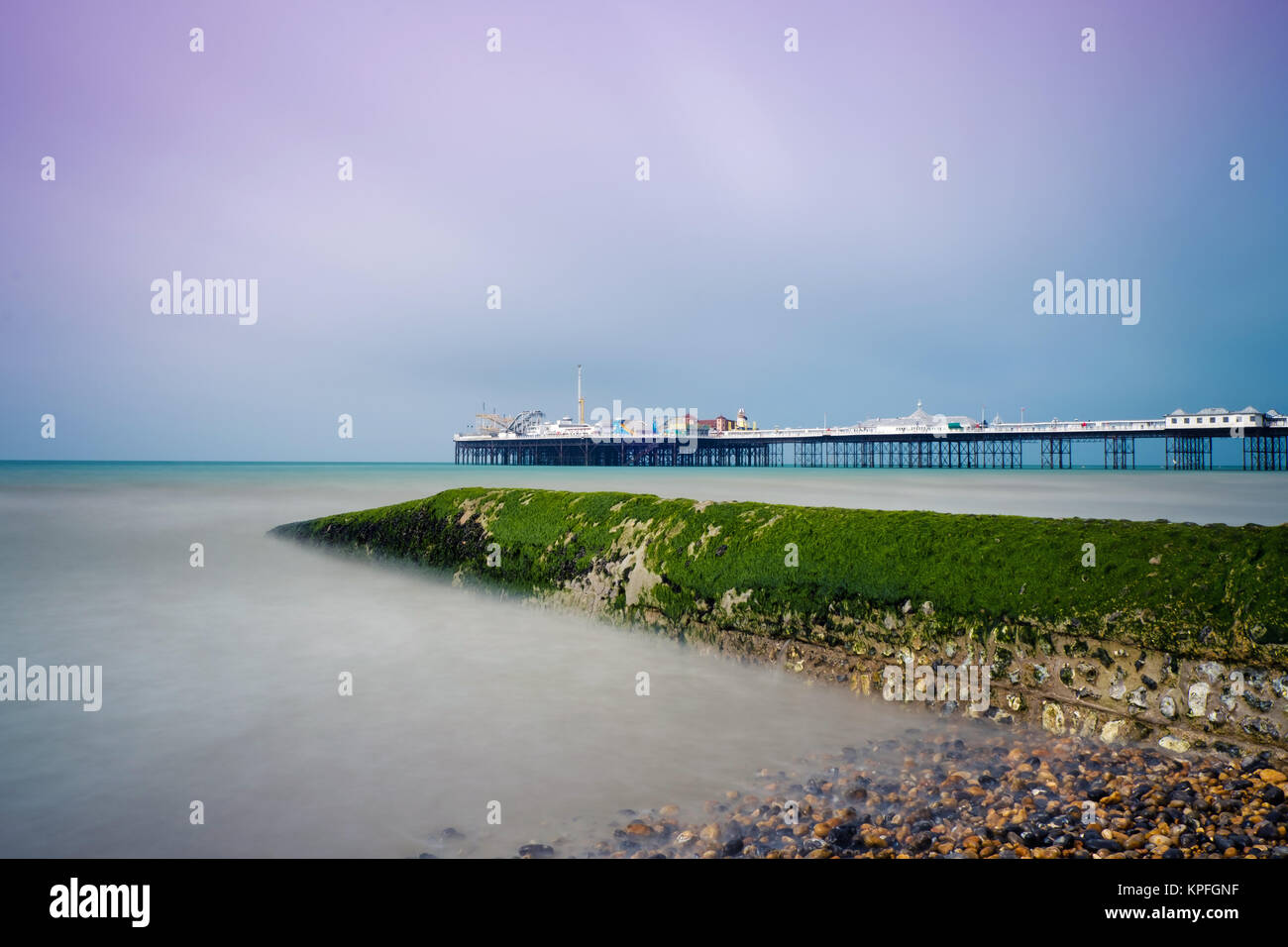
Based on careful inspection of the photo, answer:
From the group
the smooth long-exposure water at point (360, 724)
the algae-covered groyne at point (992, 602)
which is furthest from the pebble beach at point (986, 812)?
the algae-covered groyne at point (992, 602)

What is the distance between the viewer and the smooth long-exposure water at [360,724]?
14.2ft

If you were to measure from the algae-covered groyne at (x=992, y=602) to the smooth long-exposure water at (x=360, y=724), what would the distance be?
55 cm

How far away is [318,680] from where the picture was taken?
700 cm

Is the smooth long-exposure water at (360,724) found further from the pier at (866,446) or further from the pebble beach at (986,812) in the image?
the pier at (866,446)

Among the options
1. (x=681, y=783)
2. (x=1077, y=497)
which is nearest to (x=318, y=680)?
(x=681, y=783)

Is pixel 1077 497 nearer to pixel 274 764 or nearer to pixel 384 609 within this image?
pixel 384 609

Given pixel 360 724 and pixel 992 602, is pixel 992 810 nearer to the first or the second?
pixel 992 602

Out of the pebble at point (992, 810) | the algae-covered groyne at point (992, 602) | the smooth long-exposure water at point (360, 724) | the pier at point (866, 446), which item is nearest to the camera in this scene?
the pebble at point (992, 810)

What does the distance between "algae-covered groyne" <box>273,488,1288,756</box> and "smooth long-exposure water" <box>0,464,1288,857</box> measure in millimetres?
546

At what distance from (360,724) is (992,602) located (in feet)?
18.4

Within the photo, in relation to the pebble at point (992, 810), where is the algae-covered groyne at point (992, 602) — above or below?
above

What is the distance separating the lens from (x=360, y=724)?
19.2 feet

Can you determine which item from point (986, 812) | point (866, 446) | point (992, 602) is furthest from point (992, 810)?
point (866, 446)

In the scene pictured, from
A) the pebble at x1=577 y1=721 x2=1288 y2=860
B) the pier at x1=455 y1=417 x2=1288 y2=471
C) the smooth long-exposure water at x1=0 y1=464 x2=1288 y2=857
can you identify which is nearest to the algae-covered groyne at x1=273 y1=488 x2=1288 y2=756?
the pebble at x1=577 y1=721 x2=1288 y2=860
